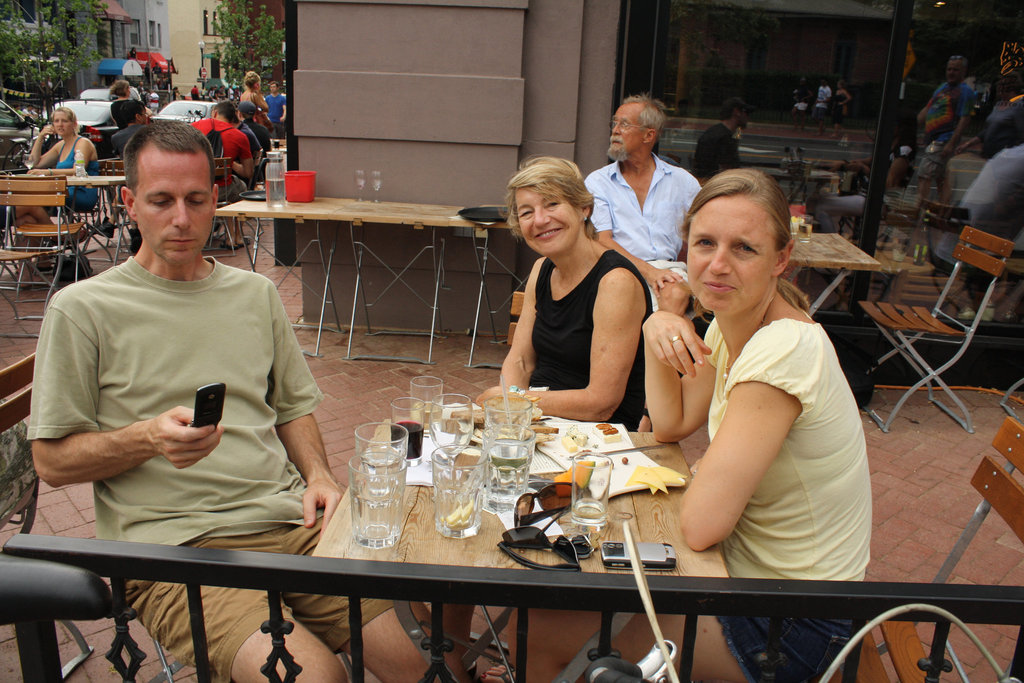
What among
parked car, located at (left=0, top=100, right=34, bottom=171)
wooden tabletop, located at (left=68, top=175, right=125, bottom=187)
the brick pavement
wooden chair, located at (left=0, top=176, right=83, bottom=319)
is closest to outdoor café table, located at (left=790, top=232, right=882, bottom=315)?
the brick pavement

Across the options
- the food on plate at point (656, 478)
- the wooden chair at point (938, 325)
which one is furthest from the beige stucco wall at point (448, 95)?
the food on plate at point (656, 478)

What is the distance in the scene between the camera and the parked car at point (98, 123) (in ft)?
46.5

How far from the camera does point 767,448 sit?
A: 1659mm

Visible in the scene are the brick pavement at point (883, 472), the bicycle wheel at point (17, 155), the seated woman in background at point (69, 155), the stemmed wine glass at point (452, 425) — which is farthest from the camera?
the bicycle wheel at point (17, 155)

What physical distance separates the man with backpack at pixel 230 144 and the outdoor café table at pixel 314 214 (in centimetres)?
370

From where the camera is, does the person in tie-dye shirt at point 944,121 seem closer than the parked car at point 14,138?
Yes

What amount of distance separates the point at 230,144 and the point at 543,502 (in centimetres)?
890

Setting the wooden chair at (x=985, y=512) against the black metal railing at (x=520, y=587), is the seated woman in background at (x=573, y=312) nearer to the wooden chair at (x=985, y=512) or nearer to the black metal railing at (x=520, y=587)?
the wooden chair at (x=985, y=512)

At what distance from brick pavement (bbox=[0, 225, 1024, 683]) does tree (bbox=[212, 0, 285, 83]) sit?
1049 inches

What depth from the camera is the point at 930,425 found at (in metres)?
4.93

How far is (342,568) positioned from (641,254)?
418cm

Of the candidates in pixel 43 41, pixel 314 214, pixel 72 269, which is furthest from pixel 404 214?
pixel 43 41

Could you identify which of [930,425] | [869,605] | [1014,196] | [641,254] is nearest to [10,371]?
[869,605]

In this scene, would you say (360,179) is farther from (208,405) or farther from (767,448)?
(767,448)
